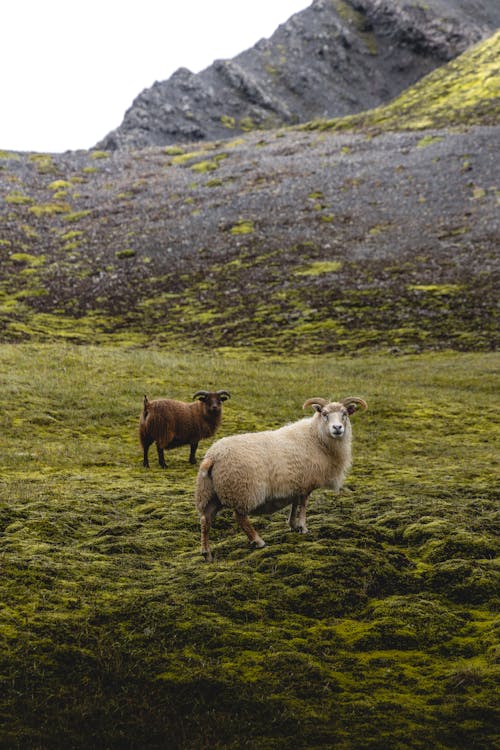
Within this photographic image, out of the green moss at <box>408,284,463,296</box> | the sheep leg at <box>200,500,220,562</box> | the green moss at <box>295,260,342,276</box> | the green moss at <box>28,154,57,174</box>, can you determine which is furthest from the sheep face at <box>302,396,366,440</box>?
the green moss at <box>28,154,57,174</box>

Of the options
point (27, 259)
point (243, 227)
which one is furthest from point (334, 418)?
point (27, 259)

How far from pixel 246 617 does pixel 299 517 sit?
10.2ft

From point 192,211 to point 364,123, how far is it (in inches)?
1810

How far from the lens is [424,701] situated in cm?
724

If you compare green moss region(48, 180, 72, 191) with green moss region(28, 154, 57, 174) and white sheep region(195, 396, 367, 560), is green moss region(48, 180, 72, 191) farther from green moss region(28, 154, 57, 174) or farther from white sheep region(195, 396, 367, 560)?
white sheep region(195, 396, 367, 560)

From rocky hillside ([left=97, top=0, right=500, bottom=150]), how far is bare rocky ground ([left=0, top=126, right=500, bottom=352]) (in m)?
44.9

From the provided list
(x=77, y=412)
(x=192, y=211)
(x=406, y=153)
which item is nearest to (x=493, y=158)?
(x=406, y=153)

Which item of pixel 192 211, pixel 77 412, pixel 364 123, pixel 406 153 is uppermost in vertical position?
pixel 364 123

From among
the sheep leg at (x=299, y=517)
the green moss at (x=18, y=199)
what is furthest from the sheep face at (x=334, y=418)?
the green moss at (x=18, y=199)

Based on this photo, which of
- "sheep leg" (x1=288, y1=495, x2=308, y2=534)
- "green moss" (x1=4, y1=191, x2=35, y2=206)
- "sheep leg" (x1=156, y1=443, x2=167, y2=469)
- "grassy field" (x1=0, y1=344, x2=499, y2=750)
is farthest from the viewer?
"green moss" (x1=4, y1=191, x2=35, y2=206)

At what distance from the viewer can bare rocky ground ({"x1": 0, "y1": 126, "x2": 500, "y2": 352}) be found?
5634 cm

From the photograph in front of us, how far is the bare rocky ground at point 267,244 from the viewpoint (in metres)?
56.3

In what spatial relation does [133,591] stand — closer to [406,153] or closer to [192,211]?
[192,211]

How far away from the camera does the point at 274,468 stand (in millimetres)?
11086
